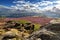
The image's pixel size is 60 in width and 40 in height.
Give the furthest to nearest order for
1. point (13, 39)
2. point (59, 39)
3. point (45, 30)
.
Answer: point (13, 39)
point (45, 30)
point (59, 39)

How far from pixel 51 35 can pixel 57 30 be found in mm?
318

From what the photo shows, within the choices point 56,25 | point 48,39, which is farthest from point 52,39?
point 56,25

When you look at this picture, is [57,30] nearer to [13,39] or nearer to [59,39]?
[59,39]

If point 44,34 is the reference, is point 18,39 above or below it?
below

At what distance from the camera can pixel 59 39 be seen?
5.58m

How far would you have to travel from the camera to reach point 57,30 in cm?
588

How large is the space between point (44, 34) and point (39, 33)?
0.22m

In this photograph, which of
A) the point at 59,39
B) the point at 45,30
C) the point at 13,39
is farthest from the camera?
the point at 13,39

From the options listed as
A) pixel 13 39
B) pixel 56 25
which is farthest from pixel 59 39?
pixel 13 39

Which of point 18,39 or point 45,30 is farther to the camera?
point 18,39

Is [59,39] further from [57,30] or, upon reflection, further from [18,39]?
[18,39]

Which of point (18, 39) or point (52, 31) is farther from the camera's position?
point (18, 39)

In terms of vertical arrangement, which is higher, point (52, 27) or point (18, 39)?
point (52, 27)

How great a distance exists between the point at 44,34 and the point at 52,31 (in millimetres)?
303
